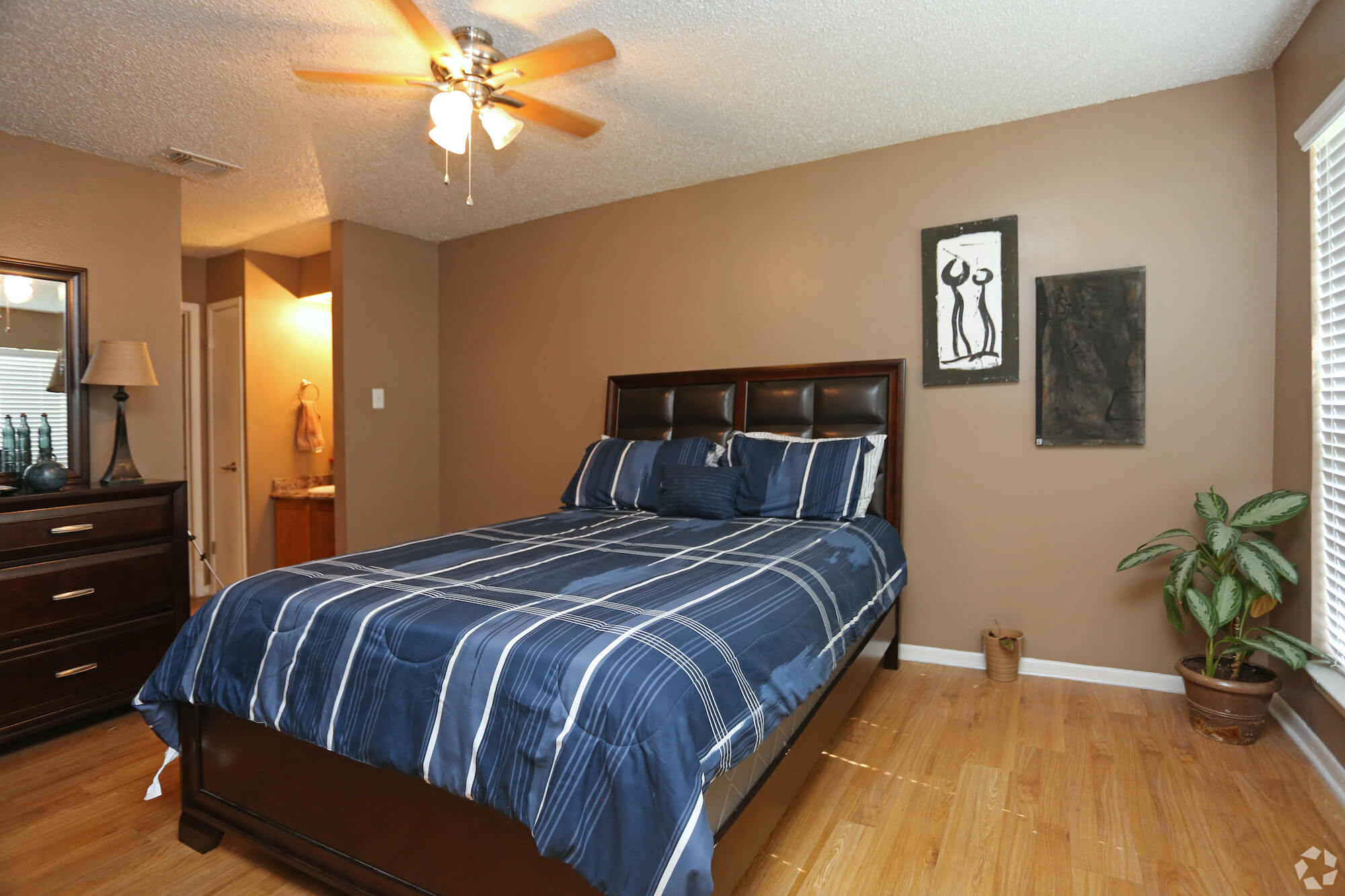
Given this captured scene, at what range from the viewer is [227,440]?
5.05 metres

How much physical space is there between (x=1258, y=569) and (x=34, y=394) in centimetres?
482

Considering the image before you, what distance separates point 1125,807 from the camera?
202 centimetres

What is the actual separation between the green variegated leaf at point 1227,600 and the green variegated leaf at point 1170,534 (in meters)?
0.19

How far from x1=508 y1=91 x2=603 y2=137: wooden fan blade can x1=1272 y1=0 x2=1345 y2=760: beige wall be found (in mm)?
2331

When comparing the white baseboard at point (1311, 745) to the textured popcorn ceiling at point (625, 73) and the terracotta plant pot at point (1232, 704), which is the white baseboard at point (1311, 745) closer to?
the terracotta plant pot at point (1232, 704)

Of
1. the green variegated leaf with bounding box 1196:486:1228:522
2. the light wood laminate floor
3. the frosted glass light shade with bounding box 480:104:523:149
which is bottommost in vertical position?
the light wood laminate floor

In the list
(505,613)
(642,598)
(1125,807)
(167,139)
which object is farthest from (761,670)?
(167,139)

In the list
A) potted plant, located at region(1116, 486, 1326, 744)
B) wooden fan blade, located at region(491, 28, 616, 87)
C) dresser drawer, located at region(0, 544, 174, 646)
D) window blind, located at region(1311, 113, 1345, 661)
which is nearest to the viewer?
wooden fan blade, located at region(491, 28, 616, 87)

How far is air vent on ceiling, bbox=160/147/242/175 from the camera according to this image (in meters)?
3.25

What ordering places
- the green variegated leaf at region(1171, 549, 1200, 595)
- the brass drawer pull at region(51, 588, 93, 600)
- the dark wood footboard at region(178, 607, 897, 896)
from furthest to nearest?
the brass drawer pull at region(51, 588, 93, 600)
the green variegated leaf at region(1171, 549, 1200, 595)
the dark wood footboard at region(178, 607, 897, 896)

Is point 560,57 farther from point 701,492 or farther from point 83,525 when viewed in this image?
point 83,525

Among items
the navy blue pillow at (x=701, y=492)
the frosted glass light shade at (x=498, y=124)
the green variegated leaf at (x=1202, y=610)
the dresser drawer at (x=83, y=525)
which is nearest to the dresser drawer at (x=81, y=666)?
the dresser drawer at (x=83, y=525)

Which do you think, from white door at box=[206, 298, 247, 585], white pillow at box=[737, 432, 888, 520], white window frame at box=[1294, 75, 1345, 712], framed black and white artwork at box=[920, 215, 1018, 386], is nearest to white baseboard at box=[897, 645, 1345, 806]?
white window frame at box=[1294, 75, 1345, 712]

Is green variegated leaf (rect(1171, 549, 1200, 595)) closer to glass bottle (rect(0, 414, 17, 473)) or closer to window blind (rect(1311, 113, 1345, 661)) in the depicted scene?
window blind (rect(1311, 113, 1345, 661))
